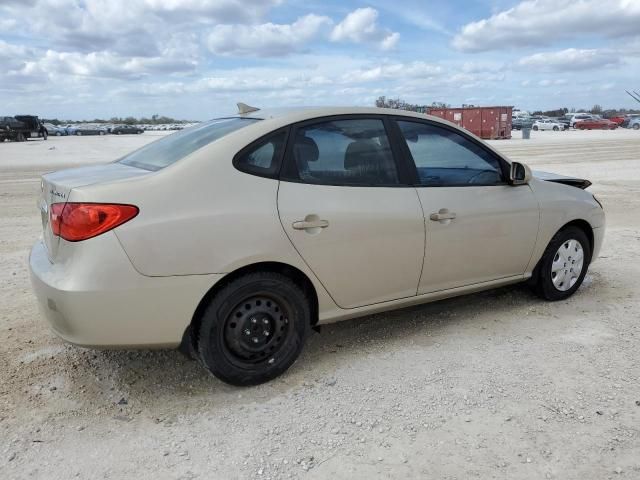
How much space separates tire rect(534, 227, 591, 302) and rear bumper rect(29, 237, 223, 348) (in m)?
2.84

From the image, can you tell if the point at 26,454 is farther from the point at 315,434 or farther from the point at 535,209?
the point at 535,209

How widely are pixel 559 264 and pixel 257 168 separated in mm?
2779

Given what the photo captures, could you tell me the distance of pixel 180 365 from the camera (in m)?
3.68

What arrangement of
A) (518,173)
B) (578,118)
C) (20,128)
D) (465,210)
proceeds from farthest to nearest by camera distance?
(578,118) < (20,128) < (518,173) < (465,210)

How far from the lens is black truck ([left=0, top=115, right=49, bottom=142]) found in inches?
1492

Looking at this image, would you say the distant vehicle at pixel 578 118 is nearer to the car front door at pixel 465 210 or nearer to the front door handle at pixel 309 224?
the car front door at pixel 465 210

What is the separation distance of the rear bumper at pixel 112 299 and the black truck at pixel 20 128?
40.4 metres

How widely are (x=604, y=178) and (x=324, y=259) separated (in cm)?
1252

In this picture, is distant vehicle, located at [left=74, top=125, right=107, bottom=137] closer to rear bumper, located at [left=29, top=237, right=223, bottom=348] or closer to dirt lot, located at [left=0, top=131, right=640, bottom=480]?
dirt lot, located at [left=0, top=131, right=640, bottom=480]

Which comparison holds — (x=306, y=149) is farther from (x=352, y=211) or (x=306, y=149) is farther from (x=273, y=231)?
(x=273, y=231)

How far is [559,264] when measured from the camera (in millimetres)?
4676

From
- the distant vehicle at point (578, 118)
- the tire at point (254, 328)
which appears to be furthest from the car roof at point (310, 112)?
the distant vehicle at point (578, 118)

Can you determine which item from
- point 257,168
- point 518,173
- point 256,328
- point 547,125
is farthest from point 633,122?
point 256,328

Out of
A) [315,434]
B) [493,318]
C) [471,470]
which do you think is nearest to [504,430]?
[471,470]
